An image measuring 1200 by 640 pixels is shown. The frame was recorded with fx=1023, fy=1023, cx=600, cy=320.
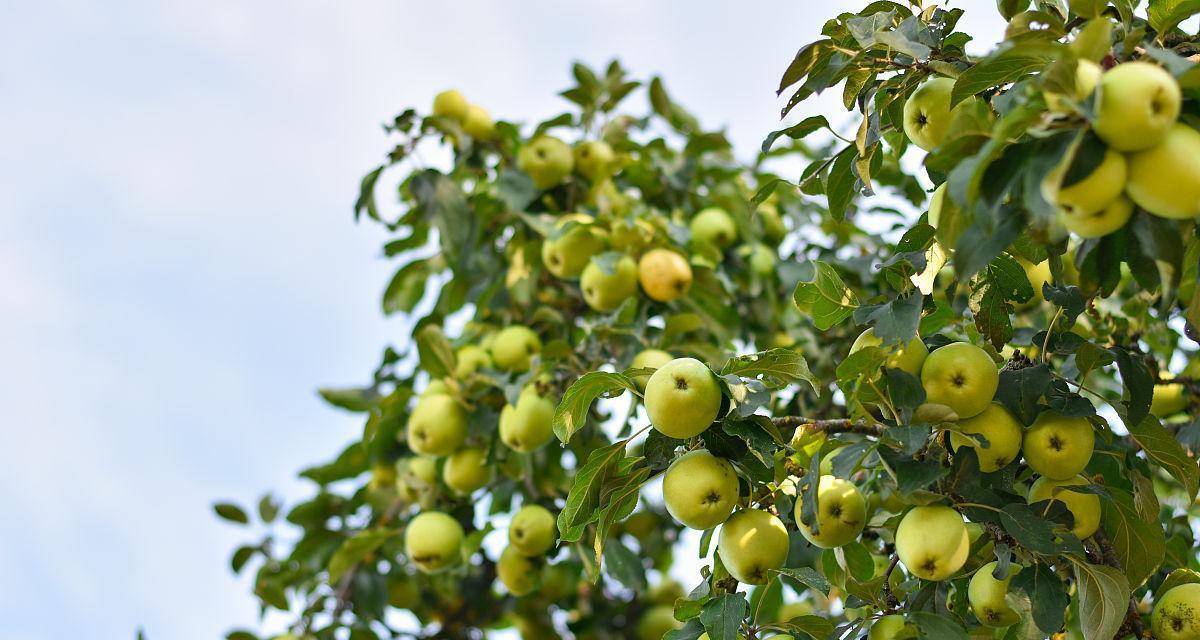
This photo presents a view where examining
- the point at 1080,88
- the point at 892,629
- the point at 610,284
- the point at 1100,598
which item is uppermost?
the point at 610,284

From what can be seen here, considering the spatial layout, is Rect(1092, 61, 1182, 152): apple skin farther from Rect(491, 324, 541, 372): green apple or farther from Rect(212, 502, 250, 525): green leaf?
Rect(212, 502, 250, 525): green leaf

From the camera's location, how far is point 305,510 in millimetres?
4168

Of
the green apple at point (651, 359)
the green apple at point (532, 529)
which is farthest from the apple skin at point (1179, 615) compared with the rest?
the green apple at point (532, 529)

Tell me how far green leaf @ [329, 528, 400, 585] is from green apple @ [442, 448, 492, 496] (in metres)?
0.37

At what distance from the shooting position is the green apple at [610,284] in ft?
11.3

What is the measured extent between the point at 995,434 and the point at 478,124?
2.58 meters

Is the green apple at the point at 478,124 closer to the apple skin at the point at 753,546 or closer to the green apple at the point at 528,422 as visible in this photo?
the green apple at the point at 528,422

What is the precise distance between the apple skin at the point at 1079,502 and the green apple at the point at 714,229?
2000 millimetres

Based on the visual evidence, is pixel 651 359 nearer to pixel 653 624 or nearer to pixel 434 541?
pixel 434 541

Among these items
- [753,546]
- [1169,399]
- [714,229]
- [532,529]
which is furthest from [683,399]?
[714,229]

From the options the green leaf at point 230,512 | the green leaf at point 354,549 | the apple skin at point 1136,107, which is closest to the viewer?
the apple skin at point 1136,107

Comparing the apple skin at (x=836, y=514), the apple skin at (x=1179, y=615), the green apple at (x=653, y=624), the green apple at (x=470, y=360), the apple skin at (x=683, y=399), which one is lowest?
the apple skin at (x=1179, y=615)

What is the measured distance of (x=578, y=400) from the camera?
2.09m

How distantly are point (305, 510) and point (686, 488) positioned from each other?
262 centimetres
